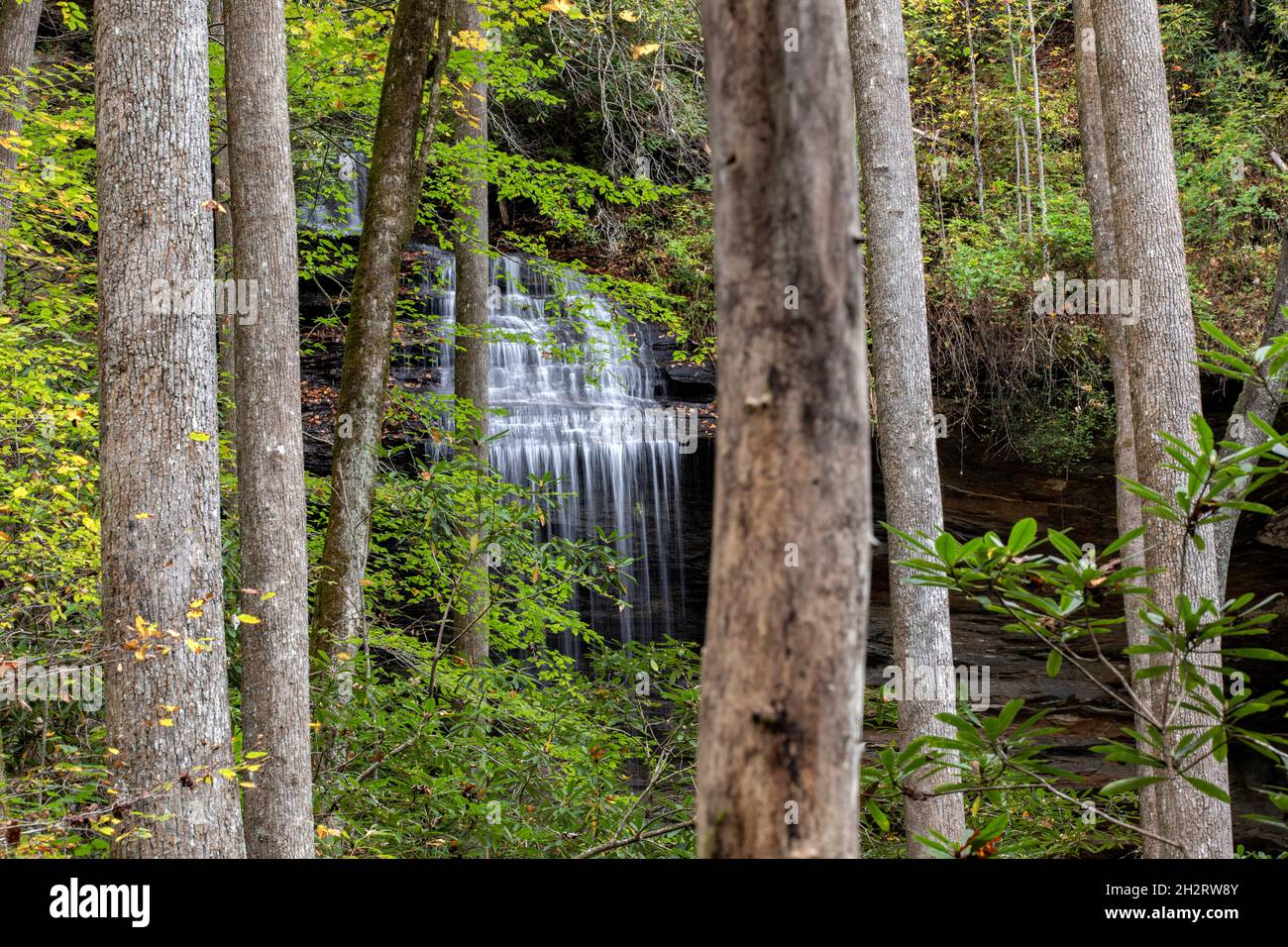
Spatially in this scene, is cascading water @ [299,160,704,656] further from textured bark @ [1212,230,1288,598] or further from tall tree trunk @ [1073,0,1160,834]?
textured bark @ [1212,230,1288,598]

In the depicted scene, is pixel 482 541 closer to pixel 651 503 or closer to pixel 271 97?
pixel 271 97

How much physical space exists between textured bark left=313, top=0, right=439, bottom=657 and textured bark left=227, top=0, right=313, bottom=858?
0.87m

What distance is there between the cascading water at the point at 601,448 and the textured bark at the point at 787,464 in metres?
11.3

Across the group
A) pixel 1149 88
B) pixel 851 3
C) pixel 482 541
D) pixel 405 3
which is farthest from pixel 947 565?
pixel 405 3

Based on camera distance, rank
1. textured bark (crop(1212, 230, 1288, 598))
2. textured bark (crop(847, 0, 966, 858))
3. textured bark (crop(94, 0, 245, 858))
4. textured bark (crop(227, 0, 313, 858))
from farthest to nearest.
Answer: textured bark (crop(847, 0, 966, 858)), textured bark (crop(1212, 230, 1288, 598)), textured bark (crop(227, 0, 313, 858)), textured bark (crop(94, 0, 245, 858))

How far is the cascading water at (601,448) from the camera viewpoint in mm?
13305

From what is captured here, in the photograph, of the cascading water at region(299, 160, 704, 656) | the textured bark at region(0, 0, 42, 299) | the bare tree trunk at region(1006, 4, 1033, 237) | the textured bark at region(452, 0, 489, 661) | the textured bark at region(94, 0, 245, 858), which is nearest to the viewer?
the textured bark at region(94, 0, 245, 858)

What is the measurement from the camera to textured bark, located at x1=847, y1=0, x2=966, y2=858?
5.61 metres

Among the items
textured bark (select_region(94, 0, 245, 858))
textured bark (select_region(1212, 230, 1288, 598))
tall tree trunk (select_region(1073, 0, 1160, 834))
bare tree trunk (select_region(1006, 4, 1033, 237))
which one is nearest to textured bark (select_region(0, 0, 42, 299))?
textured bark (select_region(94, 0, 245, 858))

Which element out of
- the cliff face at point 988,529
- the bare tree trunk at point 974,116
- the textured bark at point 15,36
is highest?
the bare tree trunk at point 974,116

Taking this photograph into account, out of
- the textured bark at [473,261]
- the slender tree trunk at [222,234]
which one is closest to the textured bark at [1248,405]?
the textured bark at [473,261]

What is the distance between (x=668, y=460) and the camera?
45.2ft

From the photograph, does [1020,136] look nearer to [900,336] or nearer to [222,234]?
[900,336]

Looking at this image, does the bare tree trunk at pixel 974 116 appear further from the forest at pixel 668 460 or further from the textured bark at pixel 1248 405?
the textured bark at pixel 1248 405
